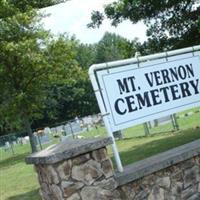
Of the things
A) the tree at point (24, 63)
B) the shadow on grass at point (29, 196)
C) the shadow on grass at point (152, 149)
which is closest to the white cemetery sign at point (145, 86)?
the shadow on grass at point (29, 196)

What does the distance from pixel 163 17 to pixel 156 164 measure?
23.6 ft

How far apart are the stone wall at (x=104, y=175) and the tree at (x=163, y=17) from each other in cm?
626

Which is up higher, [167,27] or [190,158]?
[167,27]

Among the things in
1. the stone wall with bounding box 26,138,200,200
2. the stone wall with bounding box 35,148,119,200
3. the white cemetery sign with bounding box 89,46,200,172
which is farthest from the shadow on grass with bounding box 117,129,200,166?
the stone wall with bounding box 35,148,119,200

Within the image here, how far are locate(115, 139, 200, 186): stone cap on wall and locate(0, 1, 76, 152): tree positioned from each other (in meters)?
19.7

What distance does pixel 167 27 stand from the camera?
12117mm

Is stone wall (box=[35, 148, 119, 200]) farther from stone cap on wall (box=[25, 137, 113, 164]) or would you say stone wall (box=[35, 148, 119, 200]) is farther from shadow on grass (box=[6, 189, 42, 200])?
shadow on grass (box=[6, 189, 42, 200])

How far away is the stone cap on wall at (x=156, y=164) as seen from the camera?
535 cm

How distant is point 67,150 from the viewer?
4859 mm

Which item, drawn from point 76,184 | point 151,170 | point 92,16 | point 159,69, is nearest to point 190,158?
point 151,170

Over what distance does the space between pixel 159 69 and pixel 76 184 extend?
2.17 metres

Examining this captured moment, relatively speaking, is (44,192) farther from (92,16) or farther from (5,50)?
(5,50)

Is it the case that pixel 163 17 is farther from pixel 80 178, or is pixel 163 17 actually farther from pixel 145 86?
pixel 80 178

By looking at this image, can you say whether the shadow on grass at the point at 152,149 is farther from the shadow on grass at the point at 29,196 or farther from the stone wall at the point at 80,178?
the stone wall at the point at 80,178
